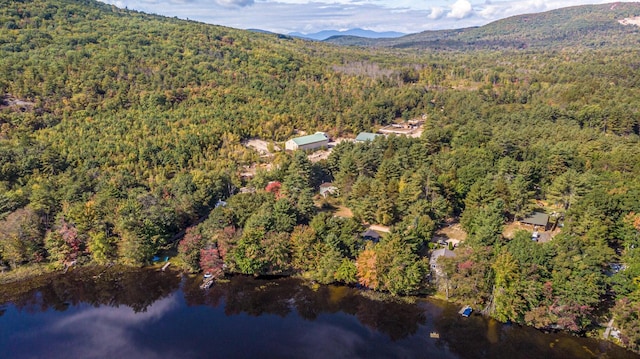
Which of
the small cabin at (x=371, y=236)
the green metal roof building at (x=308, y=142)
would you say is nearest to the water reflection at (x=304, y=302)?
the small cabin at (x=371, y=236)

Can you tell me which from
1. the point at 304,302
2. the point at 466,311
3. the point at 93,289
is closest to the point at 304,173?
the point at 304,302

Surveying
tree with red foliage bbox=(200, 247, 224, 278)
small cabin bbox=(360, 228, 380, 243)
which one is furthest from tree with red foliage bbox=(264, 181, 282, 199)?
tree with red foliage bbox=(200, 247, 224, 278)

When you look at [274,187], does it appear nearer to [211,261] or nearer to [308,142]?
[211,261]

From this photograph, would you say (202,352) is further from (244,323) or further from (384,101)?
(384,101)

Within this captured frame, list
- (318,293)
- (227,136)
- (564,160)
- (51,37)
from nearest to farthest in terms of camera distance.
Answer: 1. (318,293)
2. (564,160)
3. (227,136)
4. (51,37)

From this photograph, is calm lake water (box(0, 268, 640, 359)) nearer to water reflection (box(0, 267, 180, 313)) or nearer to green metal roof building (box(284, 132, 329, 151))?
water reflection (box(0, 267, 180, 313))

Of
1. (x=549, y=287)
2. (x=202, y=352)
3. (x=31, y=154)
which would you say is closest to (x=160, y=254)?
(x=202, y=352)
